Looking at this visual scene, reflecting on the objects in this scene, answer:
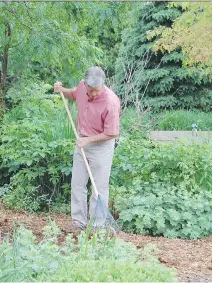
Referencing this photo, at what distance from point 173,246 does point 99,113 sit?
122 centimetres

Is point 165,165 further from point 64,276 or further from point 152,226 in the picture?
point 64,276

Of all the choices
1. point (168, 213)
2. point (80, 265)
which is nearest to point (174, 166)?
point (168, 213)

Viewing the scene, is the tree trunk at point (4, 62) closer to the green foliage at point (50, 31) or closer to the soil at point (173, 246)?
the green foliage at point (50, 31)

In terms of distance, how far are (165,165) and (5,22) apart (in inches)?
81.3

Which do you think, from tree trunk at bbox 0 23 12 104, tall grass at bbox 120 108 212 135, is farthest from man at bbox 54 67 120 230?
tall grass at bbox 120 108 212 135

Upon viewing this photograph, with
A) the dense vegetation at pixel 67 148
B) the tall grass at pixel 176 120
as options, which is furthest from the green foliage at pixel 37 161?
the tall grass at pixel 176 120

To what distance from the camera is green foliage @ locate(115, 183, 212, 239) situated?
5055mm

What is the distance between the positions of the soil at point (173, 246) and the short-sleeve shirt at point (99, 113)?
864mm

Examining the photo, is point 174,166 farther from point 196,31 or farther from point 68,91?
point 196,31

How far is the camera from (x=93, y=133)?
5004 millimetres

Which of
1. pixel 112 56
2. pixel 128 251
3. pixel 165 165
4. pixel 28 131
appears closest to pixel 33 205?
pixel 28 131

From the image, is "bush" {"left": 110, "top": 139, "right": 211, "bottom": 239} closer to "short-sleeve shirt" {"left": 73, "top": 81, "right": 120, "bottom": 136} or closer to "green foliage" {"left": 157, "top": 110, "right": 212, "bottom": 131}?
"short-sleeve shirt" {"left": 73, "top": 81, "right": 120, "bottom": 136}

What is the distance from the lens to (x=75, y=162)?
5.18m

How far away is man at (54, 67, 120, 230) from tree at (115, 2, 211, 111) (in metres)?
5.53
